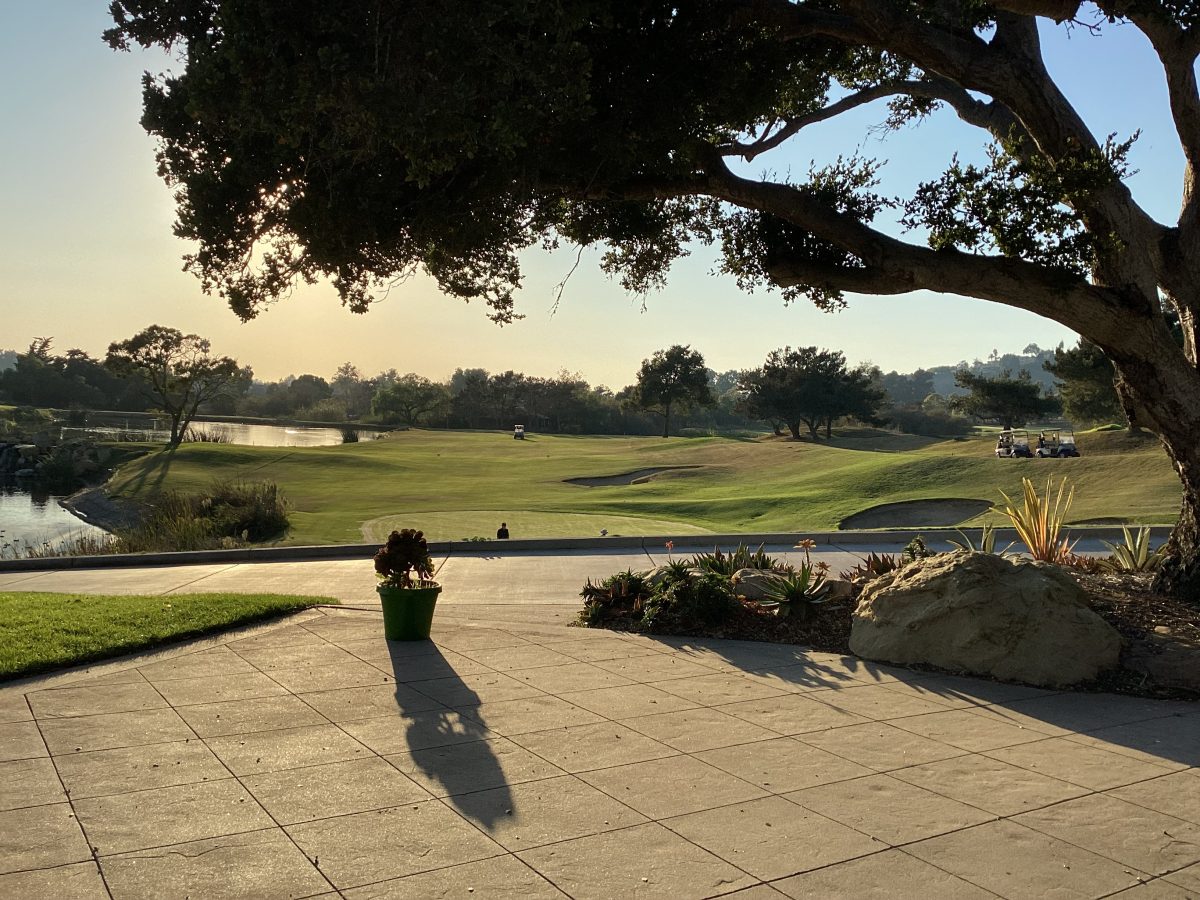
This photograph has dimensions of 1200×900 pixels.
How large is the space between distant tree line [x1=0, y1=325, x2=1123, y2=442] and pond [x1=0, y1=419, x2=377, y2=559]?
3.48 metres

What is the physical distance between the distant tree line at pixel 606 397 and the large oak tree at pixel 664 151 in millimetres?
42577

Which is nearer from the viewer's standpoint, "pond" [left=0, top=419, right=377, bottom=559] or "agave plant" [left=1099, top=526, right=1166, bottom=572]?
"agave plant" [left=1099, top=526, right=1166, bottom=572]

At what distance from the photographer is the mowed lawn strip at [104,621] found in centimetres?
760

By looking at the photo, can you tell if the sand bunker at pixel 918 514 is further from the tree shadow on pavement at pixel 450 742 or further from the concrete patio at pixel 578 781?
the tree shadow on pavement at pixel 450 742

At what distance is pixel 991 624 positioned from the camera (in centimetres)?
752

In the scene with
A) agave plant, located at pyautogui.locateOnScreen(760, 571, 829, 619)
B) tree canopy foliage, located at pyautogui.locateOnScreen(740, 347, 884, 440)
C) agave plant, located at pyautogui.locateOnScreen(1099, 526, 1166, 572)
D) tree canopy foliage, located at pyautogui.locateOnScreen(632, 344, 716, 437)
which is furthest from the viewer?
tree canopy foliage, located at pyautogui.locateOnScreen(632, 344, 716, 437)

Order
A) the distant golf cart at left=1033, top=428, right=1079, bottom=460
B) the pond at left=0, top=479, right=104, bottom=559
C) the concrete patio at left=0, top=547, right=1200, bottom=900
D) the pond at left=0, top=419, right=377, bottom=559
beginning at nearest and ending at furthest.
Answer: the concrete patio at left=0, top=547, right=1200, bottom=900
the pond at left=0, top=479, right=104, bottom=559
the pond at left=0, top=419, right=377, bottom=559
the distant golf cart at left=1033, top=428, right=1079, bottom=460

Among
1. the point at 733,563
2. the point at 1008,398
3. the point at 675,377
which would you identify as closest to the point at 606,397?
the point at 675,377

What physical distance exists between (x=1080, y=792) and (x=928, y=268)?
5.25 m

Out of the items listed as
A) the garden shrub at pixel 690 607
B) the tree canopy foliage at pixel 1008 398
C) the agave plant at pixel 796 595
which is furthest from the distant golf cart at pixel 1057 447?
the tree canopy foliage at pixel 1008 398

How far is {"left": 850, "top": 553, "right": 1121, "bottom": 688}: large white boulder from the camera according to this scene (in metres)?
7.36

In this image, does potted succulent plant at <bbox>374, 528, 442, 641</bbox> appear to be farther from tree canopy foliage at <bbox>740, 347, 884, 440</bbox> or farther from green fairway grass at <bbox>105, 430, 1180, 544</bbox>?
tree canopy foliage at <bbox>740, 347, 884, 440</bbox>

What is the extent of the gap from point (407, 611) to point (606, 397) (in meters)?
116

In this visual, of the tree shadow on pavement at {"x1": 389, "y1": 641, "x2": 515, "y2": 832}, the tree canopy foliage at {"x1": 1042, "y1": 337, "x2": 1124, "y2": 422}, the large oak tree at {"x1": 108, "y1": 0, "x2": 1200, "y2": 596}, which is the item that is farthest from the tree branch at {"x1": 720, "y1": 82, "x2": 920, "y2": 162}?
the tree canopy foliage at {"x1": 1042, "y1": 337, "x2": 1124, "y2": 422}
